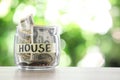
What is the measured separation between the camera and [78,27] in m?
2.46

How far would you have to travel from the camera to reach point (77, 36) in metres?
2.46

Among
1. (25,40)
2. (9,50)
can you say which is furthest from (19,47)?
(9,50)

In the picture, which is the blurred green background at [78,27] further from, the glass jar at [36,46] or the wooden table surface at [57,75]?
the wooden table surface at [57,75]

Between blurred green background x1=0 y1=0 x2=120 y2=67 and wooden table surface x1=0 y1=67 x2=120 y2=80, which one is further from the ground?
blurred green background x1=0 y1=0 x2=120 y2=67

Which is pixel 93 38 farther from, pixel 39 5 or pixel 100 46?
pixel 39 5

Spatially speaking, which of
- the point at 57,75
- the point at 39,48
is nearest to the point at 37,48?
the point at 39,48

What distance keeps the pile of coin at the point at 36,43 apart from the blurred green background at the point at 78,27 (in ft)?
4.14

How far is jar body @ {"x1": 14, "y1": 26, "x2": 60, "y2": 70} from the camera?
1.14m

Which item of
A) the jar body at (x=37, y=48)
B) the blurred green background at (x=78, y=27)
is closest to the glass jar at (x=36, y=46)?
the jar body at (x=37, y=48)

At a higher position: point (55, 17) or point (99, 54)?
point (55, 17)

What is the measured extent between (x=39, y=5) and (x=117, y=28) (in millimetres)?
468

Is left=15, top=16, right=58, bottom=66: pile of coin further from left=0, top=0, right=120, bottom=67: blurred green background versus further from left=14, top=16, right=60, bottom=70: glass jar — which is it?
left=0, top=0, right=120, bottom=67: blurred green background

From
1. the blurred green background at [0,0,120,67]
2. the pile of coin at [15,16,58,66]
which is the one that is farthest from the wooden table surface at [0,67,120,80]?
the blurred green background at [0,0,120,67]

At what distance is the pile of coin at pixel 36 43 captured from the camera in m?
1.14
